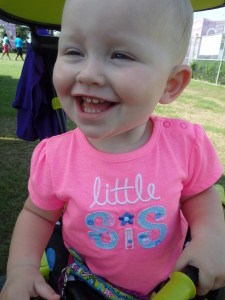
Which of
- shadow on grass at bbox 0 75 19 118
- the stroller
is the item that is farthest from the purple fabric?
shadow on grass at bbox 0 75 19 118

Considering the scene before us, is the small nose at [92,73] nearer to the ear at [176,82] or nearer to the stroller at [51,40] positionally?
the ear at [176,82]

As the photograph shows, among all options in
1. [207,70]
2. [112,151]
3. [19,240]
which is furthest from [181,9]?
[207,70]

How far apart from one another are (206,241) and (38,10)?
102 cm

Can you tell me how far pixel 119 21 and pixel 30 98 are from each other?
1095mm

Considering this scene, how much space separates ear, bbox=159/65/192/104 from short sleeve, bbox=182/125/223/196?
0.55ft

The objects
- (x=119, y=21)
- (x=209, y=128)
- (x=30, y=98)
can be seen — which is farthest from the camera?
(x=209, y=128)

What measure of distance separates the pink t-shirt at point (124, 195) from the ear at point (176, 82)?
130 mm

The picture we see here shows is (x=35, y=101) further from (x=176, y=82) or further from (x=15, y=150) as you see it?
(x=15, y=150)

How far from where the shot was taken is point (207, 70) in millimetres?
12070

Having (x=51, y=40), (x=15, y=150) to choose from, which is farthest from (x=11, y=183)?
(x=51, y=40)

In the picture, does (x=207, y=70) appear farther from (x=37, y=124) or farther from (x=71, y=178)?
(x=71, y=178)

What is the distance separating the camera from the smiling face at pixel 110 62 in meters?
0.61

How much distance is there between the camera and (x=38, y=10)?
117cm

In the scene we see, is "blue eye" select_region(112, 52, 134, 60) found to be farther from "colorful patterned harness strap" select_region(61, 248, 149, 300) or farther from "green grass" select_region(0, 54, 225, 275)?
"green grass" select_region(0, 54, 225, 275)
